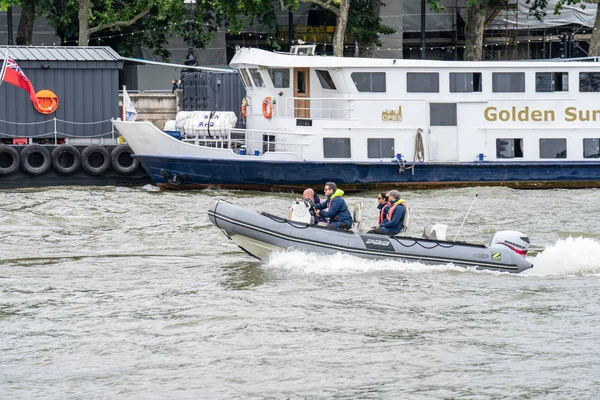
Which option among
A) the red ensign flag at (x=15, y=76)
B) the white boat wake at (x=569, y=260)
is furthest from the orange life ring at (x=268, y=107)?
the white boat wake at (x=569, y=260)

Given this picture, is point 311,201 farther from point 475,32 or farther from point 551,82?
point 475,32

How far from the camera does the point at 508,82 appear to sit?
29203mm

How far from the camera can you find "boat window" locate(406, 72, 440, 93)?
28.9 m

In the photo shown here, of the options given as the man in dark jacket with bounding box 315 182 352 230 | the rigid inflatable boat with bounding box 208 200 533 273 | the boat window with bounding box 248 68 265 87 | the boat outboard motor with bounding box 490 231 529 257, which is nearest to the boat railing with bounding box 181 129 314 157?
the boat window with bounding box 248 68 265 87

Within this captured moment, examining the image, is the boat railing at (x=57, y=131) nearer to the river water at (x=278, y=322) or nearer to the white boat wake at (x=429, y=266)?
the river water at (x=278, y=322)

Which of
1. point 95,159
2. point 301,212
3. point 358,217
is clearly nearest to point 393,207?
point 358,217

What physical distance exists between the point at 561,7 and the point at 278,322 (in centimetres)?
2893

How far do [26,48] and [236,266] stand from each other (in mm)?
15948

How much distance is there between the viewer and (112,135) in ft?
107

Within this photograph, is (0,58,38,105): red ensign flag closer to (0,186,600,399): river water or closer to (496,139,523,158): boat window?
→ (0,186,600,399): river water

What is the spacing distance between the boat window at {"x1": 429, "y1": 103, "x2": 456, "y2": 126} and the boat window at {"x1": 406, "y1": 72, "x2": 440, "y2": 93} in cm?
42

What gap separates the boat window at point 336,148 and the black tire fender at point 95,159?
21.4 ft

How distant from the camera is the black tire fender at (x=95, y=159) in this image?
1216 inches

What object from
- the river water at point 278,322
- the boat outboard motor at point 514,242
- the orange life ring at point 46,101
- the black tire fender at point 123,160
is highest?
the orange life ring at point 46,101
